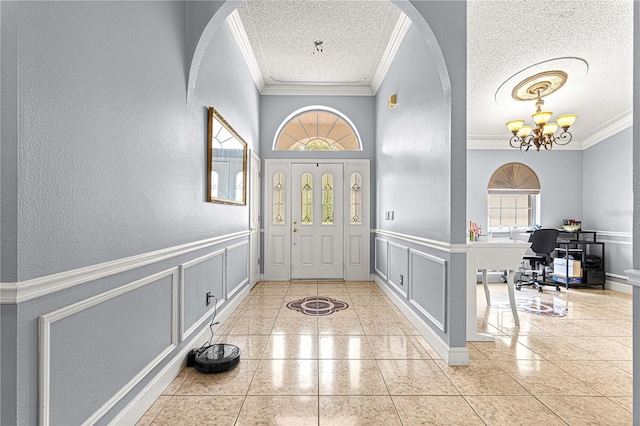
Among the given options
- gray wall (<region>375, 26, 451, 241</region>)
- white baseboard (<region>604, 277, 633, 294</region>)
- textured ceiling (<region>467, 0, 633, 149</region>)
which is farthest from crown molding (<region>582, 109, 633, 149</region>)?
gray wall (<region>375, 26, 451, 241</region>)

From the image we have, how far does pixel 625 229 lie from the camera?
16.0 ft

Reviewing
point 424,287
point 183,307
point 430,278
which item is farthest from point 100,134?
point 424,287

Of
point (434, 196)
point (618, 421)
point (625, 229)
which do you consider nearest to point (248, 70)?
point (434, 196)

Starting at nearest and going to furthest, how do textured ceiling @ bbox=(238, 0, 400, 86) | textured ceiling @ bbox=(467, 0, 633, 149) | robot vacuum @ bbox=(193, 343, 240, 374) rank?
robot vacuum @ bbox=(193, 343, 240, 374) < textured ceiling @ bbox=(467, 0, 633, 149) < textured ceiling @ bbox=(238, 0, 400, 86)

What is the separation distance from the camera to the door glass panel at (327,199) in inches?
216

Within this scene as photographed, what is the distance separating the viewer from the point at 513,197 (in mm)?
5941

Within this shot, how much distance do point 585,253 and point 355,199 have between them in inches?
150

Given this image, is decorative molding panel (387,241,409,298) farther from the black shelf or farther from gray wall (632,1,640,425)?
the black shelf

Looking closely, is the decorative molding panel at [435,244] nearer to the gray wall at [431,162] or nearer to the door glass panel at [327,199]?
the gray wall at [431,162]

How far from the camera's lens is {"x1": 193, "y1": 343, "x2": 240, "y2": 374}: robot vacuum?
7.41 feet

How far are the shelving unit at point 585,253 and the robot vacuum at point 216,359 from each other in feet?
17.3

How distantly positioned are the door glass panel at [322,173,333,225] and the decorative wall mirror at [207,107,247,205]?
1686mm

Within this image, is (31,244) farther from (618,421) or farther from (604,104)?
(604,104)

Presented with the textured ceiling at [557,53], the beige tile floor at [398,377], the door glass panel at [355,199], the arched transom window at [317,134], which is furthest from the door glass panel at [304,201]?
→ the textured ceiling at [557,53]
